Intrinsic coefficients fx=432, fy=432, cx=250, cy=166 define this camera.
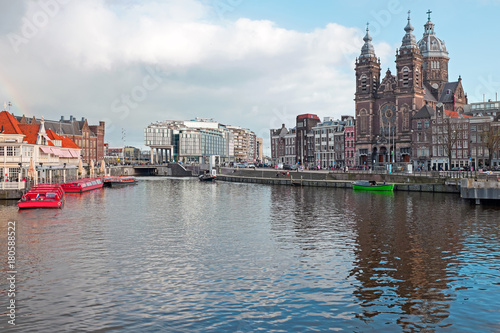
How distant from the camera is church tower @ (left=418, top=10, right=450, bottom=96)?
159375 millimetres

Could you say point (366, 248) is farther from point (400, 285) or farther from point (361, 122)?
point (361, 122)

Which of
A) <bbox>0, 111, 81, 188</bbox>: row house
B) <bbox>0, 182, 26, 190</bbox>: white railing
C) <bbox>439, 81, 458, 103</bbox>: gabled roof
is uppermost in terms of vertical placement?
<bbox>439, 81, 458, 103</bbox>: gabled roof

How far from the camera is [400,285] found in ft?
76.8

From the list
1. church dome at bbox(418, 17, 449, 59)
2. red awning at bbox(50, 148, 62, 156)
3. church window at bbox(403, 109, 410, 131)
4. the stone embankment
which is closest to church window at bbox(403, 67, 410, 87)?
church window at bbox(403, 109, 410, 131)

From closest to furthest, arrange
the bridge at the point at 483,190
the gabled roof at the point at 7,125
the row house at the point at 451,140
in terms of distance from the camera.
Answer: the bridge at the point at 483,190
the gabled roof at the point at 7,125
the row house at the point at 451,140

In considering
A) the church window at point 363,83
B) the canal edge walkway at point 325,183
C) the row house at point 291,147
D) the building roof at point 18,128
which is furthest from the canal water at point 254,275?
the row house at point 291,147

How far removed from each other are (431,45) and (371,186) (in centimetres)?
9696

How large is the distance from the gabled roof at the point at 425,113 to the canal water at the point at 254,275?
88.0 meters

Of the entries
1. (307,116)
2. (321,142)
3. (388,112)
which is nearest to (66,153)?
(388,112)

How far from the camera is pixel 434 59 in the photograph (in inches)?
6309

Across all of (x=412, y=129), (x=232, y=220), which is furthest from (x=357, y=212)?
(x=412, y=129)

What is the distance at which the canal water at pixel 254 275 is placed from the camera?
1886cm

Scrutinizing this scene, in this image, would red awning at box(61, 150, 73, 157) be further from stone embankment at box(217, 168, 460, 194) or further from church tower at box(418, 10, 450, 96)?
church tower at box(418, 10, 450, 96)

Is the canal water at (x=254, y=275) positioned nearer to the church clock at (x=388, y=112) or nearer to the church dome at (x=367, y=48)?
the church clock at (x=388, y=112)
